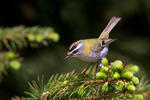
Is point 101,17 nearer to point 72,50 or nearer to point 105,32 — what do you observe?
point 105,32

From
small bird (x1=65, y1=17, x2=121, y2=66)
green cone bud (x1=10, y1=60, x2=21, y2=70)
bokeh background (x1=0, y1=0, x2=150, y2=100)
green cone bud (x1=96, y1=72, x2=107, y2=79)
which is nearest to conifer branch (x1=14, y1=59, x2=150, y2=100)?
green cone bud (x1=96, y1=72, x2=107, y2=79)

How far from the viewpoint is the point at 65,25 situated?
4078 mm

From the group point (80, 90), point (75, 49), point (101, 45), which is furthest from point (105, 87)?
point (101, 45)

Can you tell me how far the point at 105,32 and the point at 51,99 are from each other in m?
2.10

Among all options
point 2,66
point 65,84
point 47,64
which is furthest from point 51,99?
point 47,64

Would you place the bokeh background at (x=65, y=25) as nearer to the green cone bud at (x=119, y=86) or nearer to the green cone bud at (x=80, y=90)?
the green cone bud at (x=80, y=90)

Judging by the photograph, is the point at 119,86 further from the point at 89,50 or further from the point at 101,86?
the point at 89,50

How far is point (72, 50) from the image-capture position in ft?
9.47

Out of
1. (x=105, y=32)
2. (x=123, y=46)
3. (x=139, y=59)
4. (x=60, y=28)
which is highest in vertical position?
(x=60, y=28)

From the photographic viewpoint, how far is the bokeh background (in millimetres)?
3807

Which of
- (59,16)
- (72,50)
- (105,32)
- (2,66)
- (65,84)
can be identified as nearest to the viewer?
(65,84)

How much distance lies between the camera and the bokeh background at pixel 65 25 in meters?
3.81

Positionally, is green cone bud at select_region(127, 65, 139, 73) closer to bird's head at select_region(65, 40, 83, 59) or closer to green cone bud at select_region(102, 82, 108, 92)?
green cone bud at select_region(102, 82, 108, 92)

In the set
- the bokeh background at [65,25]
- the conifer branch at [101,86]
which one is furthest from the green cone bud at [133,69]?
the bokeh background at [65,25]
